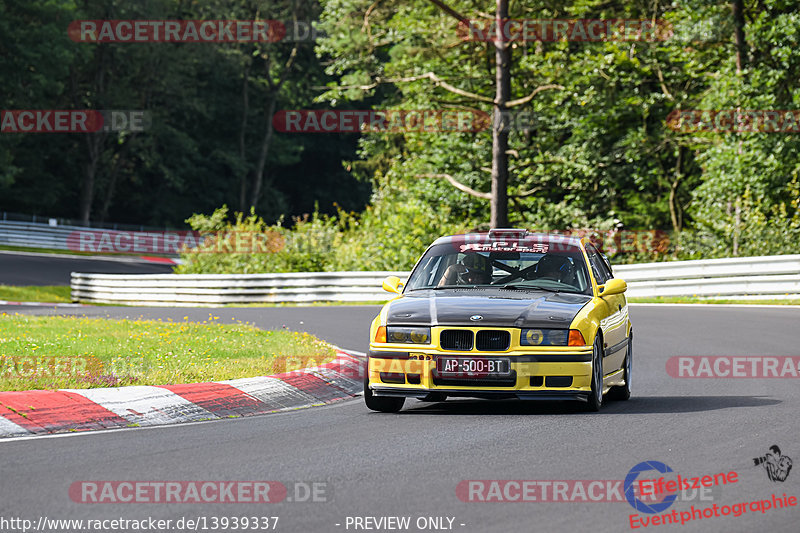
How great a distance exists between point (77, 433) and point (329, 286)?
72.1 feet

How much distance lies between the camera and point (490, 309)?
9.69m

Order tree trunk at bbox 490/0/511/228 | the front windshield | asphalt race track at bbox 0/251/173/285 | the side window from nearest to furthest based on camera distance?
the front windshield, the side window, tree trunk at bbox 490/0/511/228, asphalt race track at bbox 0/251/173/285

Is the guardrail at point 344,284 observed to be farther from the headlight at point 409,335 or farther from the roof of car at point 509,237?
the headlight at point 409,335

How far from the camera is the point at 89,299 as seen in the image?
113 ft

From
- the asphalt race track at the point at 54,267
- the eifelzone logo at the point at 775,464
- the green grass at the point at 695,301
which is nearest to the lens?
the eifelzone logo at the point at 775,464

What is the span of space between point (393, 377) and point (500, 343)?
0.94 m

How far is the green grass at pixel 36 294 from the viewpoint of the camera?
117 ft

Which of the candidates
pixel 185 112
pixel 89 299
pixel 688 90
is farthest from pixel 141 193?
pixel 688 90

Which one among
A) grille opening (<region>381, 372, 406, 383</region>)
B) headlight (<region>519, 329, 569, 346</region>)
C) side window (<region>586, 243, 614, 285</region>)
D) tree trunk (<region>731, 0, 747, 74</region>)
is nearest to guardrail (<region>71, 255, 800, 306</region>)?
tree trunk (<region>731, 0, 747, 74</region>)

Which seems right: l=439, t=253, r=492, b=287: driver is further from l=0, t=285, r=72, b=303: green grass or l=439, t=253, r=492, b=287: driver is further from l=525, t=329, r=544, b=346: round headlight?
l=0, t=285, r=72, b=303: green grass

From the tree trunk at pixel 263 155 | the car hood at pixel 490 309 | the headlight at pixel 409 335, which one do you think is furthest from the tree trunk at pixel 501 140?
the tree trunk at pixel 263 155

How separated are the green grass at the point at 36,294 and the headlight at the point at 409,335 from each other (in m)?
27.6

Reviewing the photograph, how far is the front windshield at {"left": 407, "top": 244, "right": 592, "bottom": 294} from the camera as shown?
10875mm

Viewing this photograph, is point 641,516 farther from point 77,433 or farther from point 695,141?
point 695,141
